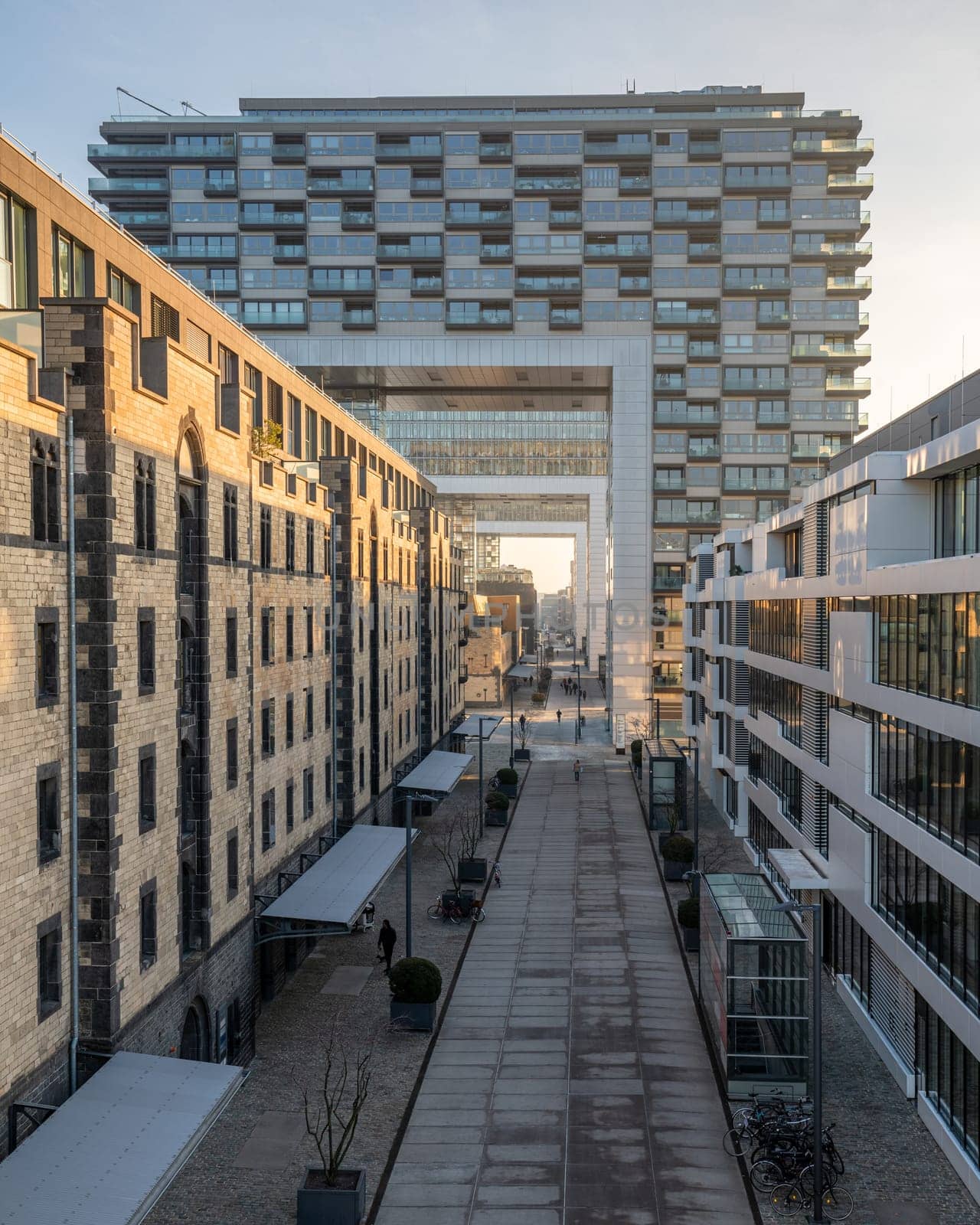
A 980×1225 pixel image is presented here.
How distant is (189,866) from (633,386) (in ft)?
208

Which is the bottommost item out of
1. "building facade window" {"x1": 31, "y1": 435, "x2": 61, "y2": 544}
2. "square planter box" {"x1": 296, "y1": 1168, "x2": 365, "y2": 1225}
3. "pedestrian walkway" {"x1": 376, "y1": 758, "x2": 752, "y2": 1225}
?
"pedestrian walkway" {"x1": 376, "y1": 758, "x2": 752, "y2": 1225}

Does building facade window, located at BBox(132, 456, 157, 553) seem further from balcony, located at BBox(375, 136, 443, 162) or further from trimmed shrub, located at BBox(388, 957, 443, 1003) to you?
balcony, located at BBox(375, 136, 443, 162)

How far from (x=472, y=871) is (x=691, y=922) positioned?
1119 centimetres

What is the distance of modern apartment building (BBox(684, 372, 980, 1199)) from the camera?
21.2 meters

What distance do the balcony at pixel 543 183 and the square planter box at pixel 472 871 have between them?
57.5 meters

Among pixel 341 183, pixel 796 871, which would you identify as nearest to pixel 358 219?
pixel 341 183

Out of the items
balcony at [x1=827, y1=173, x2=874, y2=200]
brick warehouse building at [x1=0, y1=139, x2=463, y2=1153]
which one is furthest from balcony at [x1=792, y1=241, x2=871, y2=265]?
brick warehouse building at [x1=0, y1=139, x2=463, y2=1153]

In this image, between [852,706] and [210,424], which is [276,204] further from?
[852,706]

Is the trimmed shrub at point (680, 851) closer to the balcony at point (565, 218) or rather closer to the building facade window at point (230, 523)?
the building facade window at point (230, 523)

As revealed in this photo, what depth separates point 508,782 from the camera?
64.2 m

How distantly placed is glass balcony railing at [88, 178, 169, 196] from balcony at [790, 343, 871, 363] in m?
51.9

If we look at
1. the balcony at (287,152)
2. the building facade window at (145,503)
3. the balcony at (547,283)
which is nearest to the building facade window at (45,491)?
the building facade window at (145,503)

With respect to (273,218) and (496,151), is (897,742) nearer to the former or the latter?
(496,151)

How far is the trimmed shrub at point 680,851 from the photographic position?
1753 inches
